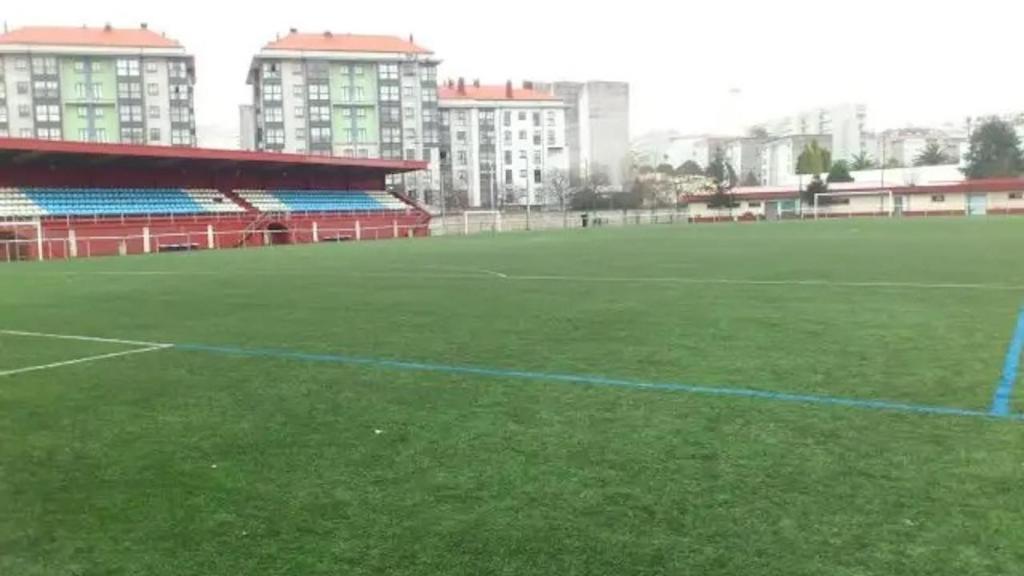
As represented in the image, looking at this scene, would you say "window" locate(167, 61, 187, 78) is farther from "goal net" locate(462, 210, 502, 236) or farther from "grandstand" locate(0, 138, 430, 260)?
"grandstand" locate(0, 138, 430, 260)

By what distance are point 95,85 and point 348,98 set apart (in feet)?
84.6

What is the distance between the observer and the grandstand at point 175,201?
3562 cm

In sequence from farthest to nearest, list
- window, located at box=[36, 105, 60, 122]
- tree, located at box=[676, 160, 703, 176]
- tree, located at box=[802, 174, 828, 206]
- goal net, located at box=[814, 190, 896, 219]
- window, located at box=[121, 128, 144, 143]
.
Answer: tree, located at box=[676, 160, 703, 176] → window, located at box=[121, 128, 144, 143] → window, located at box=[36, 105, 60, 122] → tree, located at box=[802, 174, 828, 206] → goal net, located at box=[814, 190, 896, 219]

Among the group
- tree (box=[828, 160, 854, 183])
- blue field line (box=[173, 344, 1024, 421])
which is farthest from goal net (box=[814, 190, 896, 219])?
blue field line (box=[173, 344, 1024, 421])

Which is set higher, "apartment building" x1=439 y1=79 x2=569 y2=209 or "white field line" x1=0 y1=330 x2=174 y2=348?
"apartment building" x1=439 y1=79 x2=569 y2=209

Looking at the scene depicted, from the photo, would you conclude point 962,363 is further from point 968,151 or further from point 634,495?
point 968,151

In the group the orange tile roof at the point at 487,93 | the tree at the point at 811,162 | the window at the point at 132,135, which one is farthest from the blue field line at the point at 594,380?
the tree at the point at 811,162

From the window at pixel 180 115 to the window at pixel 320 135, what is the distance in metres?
12.8

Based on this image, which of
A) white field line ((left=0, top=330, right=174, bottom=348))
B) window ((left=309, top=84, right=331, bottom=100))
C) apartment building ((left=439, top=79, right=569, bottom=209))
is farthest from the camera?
apartment building ((left=439, top=79, right=569, bottom=209))

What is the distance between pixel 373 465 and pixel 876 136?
19281 cm

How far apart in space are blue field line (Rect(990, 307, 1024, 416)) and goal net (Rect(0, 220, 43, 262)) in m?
32.5

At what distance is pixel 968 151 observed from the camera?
106m

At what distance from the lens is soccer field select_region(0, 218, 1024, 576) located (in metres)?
3.53

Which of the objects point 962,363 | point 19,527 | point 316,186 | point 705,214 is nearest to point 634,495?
point 19,527
